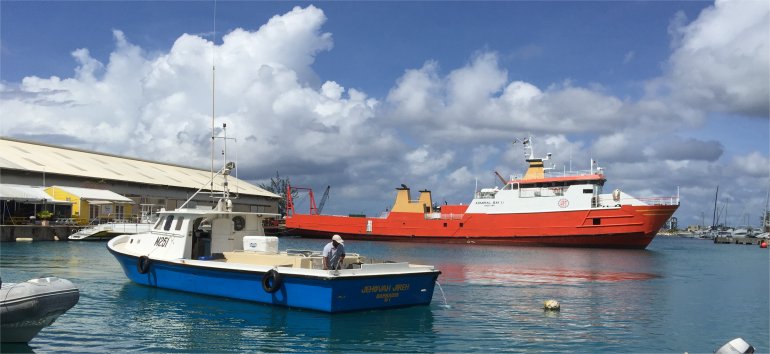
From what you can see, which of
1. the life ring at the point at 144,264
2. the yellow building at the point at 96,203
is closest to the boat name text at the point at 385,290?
the life ring at the point at 144,264

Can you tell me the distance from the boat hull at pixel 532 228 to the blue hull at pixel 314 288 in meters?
33.9

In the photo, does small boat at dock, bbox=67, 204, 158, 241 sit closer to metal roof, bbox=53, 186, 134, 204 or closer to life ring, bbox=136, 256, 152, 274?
metal roof, bbox=53, 186, 134, 204

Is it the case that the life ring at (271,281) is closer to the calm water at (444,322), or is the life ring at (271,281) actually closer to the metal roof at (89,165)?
the calm water at (444,322)

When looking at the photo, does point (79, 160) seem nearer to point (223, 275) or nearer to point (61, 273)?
point (61, 273)

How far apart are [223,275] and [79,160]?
4663 centimetres

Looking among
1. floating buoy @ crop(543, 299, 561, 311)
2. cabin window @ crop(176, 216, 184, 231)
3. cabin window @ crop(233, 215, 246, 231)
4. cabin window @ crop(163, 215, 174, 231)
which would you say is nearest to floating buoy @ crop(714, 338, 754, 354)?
floating buoy @ crop(543, 299, 561, 311)

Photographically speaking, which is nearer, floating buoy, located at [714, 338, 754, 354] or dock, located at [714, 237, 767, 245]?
floating buoy, located at [714, 338, 754, 354]

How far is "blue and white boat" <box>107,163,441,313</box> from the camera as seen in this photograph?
12.9 m

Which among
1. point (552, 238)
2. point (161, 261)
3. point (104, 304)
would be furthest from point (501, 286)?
point (552, 238)

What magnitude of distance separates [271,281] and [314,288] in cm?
114

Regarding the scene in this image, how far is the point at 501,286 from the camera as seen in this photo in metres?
20.4

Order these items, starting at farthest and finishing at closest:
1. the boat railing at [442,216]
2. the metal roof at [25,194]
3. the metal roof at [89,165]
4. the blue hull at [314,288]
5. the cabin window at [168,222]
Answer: the boat railing at [442,216], the metal roof at [89,165], the metal roof at [25,194], the cabin window at [168,222], the blue hull at [314,288]

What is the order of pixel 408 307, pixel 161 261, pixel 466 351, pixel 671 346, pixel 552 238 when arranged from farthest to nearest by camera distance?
pixel 552 238, pixel 161 261, pixel 408 307, pixel 671 346, pixel 466 351

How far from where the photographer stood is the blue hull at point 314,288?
12.8 meters
